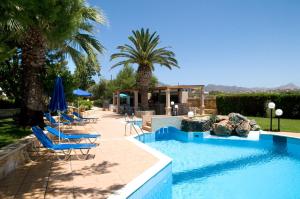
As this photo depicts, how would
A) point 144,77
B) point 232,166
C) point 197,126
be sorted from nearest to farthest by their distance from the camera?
point 232,166 < point 197,126 < point 144,77

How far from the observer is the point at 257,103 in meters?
27.3

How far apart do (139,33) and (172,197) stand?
2271 cm

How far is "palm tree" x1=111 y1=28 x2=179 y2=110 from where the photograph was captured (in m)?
27.4

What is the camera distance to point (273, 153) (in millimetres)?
12602

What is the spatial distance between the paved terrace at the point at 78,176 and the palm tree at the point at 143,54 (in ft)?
62.3

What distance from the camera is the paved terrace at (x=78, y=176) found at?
18.6 ft

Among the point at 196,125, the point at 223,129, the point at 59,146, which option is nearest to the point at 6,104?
the point at 196,125

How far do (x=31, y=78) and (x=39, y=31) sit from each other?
2.38 m

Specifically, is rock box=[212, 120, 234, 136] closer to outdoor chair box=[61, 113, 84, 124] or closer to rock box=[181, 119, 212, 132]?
rock box=[181, 119, 212, 132]

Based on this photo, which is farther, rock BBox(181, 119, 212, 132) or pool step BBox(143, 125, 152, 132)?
rock BBox(181, 119, 212, 132)

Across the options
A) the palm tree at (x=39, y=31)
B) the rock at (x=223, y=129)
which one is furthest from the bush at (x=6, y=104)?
the rock at (x=223, y=129)

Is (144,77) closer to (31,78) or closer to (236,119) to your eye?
(236,119)

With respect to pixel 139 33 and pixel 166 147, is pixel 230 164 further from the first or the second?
pixel 139 33

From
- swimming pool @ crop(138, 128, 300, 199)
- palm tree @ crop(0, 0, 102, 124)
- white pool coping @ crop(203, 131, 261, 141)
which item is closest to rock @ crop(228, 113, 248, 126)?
white pool coping @ crop(203, 131, 261, 141)
